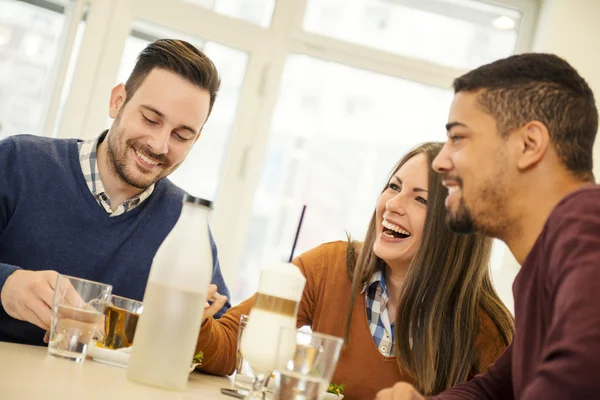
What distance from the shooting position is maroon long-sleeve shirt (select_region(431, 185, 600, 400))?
95 cm

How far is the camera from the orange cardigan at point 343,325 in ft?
6.49

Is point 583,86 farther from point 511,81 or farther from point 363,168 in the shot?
point 363,168

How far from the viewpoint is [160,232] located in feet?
6.76

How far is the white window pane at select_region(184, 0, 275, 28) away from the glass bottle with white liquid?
2962 mm

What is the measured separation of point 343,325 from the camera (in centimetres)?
213

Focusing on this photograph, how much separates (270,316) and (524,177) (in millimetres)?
569

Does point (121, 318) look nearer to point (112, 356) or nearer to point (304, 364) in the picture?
point (112, 356)

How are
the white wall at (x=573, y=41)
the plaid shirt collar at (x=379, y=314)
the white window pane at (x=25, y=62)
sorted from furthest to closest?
1. the white wall at (x=573, y=41)
2. the white window pane at (x=25, y=62)
3. the plaid shirt collar at (x=379, y=314)

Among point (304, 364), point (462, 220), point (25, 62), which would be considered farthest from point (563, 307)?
point (25, 62)

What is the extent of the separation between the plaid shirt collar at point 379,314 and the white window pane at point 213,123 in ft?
5.92

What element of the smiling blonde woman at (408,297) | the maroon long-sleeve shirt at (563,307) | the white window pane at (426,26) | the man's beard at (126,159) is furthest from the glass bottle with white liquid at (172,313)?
the white window pane at (426,26)

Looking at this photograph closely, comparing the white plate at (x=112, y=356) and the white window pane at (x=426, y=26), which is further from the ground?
the white window pane at (x=426, y=26)

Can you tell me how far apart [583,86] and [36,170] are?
1.34m

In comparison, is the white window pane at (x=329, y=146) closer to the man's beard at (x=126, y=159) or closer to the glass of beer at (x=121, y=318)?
the man's beard at (x=126, y=159)
